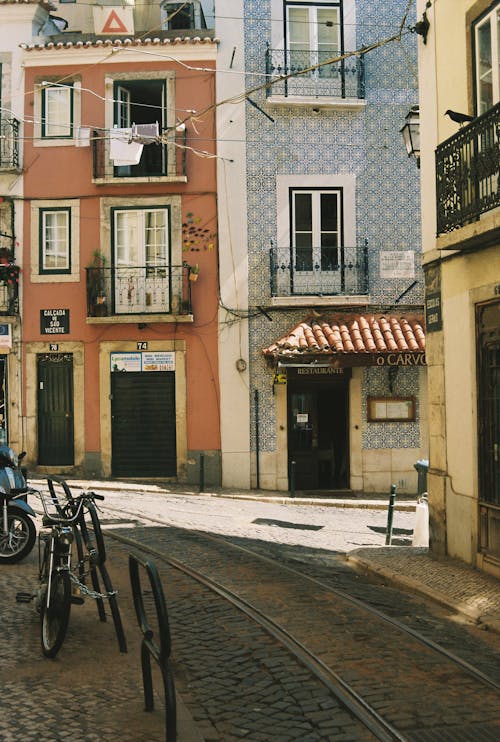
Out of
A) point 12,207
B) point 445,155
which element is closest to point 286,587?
point 445,155

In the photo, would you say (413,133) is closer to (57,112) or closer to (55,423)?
(57,112)

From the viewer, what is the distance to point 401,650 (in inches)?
249

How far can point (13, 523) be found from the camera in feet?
29.6

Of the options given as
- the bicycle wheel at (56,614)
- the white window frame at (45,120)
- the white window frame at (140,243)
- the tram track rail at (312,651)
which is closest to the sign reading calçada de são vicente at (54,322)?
the white window frame at (140,243)

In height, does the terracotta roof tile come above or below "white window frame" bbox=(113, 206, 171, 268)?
below

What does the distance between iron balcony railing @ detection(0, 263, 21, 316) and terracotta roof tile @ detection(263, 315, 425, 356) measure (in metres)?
5.58

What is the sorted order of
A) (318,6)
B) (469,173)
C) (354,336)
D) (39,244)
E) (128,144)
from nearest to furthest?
1. (469,173)
2. (128,144)
3. (354,336)
4. (318,6)
5. (39,244)

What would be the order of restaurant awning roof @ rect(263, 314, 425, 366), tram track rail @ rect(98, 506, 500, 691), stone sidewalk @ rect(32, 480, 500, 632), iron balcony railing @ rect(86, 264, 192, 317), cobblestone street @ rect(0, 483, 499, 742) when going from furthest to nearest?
iron balcony railing @ rect(86, 264, 192, 317)
restaurant awning roof @ rect(263, 314, 425, 366)
stone sidewalk @ rect(32, 480, 500, 632)
tram track rail @ rect(98, 506, 500, 691)
cobblestone street @ rect(0, 483, 499, 742)

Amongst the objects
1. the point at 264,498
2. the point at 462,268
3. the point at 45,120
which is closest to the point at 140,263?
the point at 45,120

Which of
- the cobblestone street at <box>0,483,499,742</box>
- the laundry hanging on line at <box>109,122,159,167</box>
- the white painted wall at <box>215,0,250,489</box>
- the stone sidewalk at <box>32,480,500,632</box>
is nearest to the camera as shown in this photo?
the cobblestone street at <box>0,483,499,742</box>

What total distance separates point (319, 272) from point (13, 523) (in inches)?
439

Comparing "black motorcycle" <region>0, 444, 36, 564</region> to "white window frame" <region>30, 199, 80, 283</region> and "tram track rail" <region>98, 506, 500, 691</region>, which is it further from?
"white window frame" <region>30, 199, 80, 283</region>

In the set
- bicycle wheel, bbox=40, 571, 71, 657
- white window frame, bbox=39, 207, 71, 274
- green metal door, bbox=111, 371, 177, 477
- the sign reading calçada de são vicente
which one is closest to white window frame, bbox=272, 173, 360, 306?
green metal door, bbox=111, 371, 177, 477

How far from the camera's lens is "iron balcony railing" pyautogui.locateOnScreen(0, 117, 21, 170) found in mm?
19109
